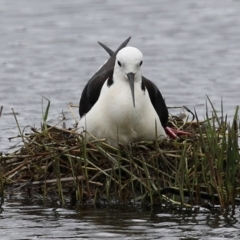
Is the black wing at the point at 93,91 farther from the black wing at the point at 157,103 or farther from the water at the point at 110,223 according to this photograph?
the water at the point at 110,223

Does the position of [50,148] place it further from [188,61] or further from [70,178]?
[188,61]

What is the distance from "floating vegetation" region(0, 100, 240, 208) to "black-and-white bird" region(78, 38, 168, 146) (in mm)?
128

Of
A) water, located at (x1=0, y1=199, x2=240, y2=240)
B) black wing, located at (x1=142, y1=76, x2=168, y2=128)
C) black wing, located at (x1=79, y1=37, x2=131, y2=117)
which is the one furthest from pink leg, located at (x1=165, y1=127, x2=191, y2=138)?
water, located at (x1=0, y1=199, x2=240, y2=240)

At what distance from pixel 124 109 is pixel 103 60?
276 inches

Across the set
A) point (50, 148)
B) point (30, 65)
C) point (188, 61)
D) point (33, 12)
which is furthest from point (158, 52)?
point (50, 148)

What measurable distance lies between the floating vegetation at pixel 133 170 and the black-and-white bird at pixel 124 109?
0.13 metres

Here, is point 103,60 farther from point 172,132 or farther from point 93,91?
point 172,132

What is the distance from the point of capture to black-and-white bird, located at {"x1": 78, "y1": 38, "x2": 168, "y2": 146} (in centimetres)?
920

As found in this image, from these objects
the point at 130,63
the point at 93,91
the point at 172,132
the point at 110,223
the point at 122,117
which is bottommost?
the point at 110,223

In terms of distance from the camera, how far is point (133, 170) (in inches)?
353

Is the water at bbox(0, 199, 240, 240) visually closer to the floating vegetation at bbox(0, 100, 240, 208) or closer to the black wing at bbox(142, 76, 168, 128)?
the floating vegetation at bbox(0, 100, 240, 208)

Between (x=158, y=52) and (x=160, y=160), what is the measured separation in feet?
25.0

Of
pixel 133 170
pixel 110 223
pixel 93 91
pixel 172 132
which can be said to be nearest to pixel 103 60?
pixel 93 91

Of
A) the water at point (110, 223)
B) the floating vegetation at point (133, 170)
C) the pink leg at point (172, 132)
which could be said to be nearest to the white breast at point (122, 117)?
the floating vegetation at point (133, 170)
